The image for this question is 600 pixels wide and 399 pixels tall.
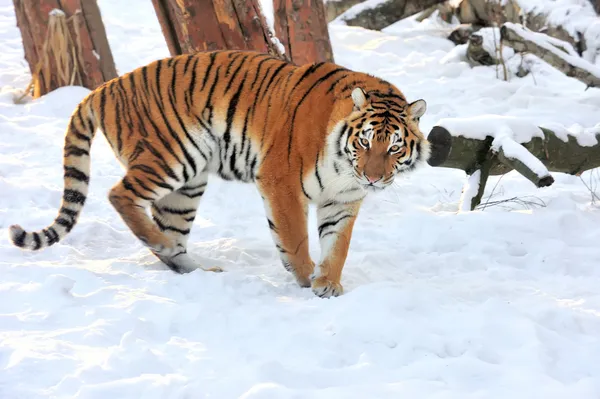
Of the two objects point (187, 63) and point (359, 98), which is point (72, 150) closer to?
point (187, 63)

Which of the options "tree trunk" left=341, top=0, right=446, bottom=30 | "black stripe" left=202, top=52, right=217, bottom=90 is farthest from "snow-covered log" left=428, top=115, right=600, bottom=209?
"tree trunk" left=341, top=0, right=446, bottom=30

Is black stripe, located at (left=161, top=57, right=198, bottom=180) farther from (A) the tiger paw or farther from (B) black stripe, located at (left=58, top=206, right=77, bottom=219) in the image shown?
(A) the tiger paw

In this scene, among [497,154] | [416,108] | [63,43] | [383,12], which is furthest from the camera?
[383,12]

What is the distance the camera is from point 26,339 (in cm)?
302

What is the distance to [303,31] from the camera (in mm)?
6156

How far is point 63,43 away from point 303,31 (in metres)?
2.64

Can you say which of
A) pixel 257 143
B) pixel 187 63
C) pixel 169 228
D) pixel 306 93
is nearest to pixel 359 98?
pixel 306 93

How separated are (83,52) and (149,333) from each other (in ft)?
16.3

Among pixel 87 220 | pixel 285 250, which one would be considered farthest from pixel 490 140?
pixel 87 220

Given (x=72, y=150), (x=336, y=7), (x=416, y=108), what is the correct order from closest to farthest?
(x=416, y=108) < (x=72, y=150) < (x=336, y=7)

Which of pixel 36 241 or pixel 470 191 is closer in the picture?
pixel 36 241

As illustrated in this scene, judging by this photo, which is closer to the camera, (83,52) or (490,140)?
(490,140)

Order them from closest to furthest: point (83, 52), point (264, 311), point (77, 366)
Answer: point (77, 366) < point (264, 311) < point (83, 52)

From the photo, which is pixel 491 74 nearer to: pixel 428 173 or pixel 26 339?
pixel 428 173
